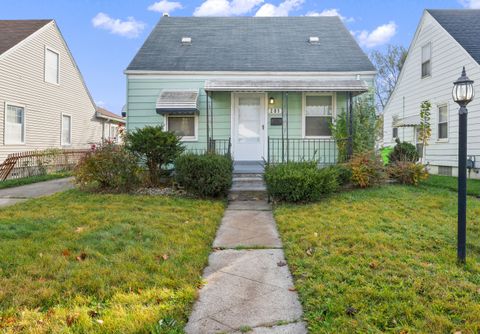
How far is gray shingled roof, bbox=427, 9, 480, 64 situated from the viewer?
10.7m

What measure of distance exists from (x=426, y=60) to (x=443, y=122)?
→ 274 cm

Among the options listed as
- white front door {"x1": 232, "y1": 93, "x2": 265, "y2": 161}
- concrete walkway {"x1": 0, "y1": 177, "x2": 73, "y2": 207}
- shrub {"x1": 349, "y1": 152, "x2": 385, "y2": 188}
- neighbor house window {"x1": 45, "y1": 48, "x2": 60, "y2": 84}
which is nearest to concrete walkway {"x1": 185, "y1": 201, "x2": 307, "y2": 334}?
shrub {"x1": 349, "y1": 152, "x2": 385, "y2": 188}

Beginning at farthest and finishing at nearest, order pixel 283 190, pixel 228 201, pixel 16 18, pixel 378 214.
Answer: pixel 16 18
pixel 228 201
pixel 283 190
pixel 378 214

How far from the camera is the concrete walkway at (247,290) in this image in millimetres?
2479

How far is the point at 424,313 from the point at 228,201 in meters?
5.11

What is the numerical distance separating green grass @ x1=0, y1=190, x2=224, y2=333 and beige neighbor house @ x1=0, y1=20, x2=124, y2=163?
7469 mm

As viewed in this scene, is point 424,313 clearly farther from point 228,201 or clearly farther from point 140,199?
point 140,199

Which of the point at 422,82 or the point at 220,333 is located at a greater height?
the point at 422,82

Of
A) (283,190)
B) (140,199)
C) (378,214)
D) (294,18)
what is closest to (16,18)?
(294,18)

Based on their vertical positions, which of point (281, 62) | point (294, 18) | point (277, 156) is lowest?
point (277, 156)

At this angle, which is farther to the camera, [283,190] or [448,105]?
[448,105]

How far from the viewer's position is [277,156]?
10250 millimetres

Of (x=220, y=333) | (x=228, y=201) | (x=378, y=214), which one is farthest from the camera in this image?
(x=228, y=201)

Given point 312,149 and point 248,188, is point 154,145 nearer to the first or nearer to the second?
point 248,188
